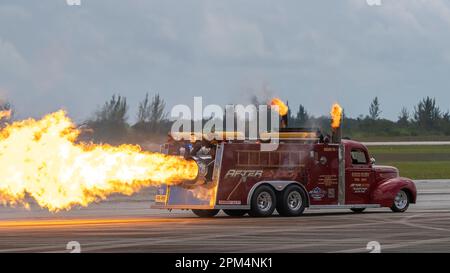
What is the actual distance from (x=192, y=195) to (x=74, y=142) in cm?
396

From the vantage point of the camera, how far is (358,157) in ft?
109

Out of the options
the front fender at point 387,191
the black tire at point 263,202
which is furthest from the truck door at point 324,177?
the front fender at point 387,191

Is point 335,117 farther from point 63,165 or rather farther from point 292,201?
point 63,165

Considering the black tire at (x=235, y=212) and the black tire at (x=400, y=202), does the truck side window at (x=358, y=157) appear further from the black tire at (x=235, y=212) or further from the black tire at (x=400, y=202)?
the black tire at (x=235, y=212)

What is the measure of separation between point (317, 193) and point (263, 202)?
211cm

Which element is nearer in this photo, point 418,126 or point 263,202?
point 263,202

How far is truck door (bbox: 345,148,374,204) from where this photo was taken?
32.3 m

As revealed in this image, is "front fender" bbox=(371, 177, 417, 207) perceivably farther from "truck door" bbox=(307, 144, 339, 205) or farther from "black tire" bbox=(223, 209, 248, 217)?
"black tire" bbox=(223, 209, 248, 217)

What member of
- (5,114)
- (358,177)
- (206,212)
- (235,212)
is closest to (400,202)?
(358,177)

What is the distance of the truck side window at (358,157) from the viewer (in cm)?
3303

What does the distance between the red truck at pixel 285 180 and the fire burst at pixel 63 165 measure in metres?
0.66

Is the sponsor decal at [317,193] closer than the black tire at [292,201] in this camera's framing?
No

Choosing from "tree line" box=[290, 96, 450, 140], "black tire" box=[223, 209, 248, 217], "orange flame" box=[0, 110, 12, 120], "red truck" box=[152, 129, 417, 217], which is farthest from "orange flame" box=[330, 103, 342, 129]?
"tree line" box=[290, 96, 450, 140]

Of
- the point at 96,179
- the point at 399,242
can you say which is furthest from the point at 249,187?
the point at 399,242
